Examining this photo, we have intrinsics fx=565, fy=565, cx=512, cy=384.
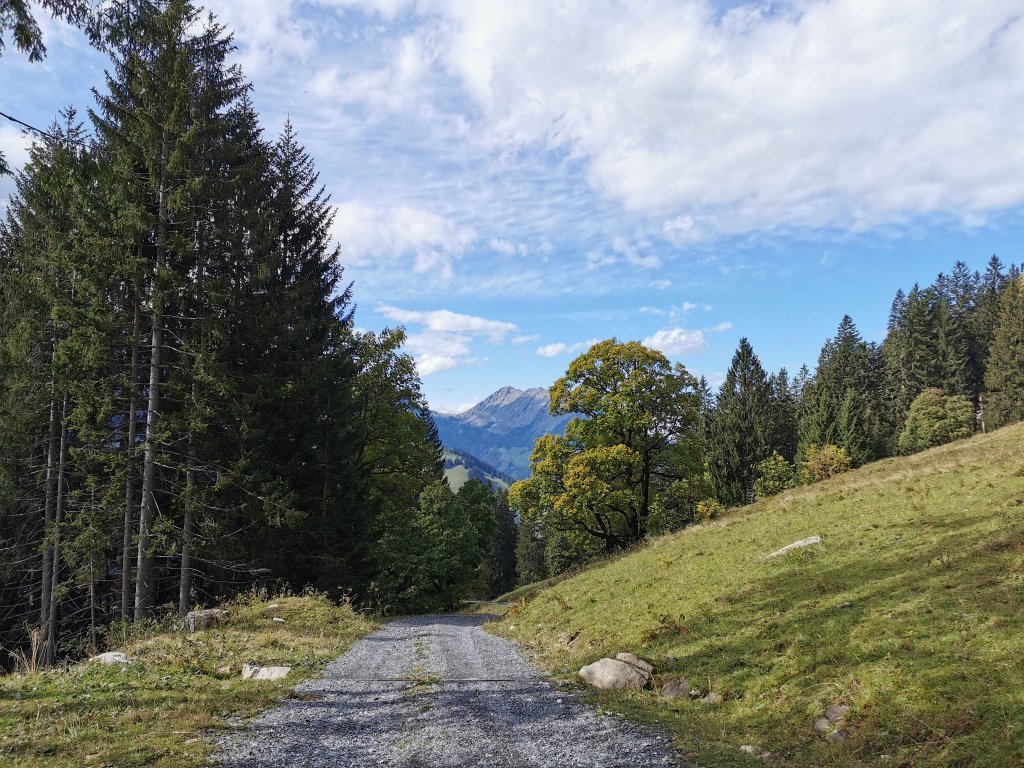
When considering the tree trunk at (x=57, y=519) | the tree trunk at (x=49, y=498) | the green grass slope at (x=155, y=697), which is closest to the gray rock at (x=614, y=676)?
the green grass slope at (x=155, y=697)

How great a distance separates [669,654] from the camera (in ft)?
37.4

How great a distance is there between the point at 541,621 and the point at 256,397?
1262cm

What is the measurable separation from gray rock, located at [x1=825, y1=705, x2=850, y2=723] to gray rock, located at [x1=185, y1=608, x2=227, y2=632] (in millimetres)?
15901

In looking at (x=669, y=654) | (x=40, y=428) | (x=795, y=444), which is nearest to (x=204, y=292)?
(x=40, y=428)

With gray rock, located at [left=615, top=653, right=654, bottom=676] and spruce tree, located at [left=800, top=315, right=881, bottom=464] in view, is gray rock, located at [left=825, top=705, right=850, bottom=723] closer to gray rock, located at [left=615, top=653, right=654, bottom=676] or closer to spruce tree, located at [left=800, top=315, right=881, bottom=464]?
gray rock, located at [left=615, top=653, right=654, bottom=676]

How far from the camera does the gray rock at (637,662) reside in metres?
10.6

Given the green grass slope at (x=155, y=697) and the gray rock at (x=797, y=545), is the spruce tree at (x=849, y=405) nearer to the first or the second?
the gray rock at (x=797, y=545)

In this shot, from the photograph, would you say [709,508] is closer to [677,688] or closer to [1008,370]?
[677,688]

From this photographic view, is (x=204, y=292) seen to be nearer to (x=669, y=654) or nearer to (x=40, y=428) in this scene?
(x=40, y=428)

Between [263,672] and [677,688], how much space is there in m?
8.27

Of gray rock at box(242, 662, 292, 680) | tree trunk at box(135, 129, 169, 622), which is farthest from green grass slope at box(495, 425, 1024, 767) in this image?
tree trunk at box(135, 129, 169, 622)

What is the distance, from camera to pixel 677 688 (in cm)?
965

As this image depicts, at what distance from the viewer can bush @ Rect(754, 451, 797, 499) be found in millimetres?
59422

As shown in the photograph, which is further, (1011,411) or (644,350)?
(1011,411)
